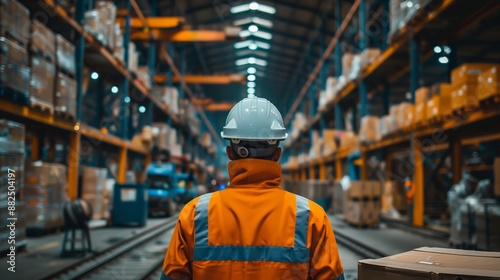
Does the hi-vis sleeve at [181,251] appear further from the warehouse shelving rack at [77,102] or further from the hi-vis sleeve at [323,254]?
the warehouse shelving rack at [77,102]

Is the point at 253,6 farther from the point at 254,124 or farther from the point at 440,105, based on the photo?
the point at 254,124

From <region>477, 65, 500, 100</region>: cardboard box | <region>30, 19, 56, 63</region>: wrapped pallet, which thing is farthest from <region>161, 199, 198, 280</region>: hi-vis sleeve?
<region>30, 19, 56, 63</region>: wrapped pallet

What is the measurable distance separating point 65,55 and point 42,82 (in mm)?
1430

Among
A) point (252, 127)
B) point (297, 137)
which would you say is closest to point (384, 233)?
point (252, 127)

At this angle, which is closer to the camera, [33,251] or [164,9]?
[33,251]

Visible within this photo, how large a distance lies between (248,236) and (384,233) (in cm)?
1058

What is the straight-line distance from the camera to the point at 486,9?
9.55m

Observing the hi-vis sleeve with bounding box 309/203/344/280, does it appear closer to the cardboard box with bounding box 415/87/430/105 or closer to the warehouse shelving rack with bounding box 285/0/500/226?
the warehouse shelving rack with bounding box 285/0/500/226

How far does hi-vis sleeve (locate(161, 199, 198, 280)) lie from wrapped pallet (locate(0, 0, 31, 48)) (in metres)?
6.30

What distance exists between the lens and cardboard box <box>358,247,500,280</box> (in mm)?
1724

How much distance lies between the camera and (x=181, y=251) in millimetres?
1725

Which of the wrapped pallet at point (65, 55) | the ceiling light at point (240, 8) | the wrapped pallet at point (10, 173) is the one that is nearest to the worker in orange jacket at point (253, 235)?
the wrapped pallet at point (10, 173)

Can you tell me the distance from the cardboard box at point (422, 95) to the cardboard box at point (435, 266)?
8.77 metres

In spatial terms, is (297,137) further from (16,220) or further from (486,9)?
(16,220)
